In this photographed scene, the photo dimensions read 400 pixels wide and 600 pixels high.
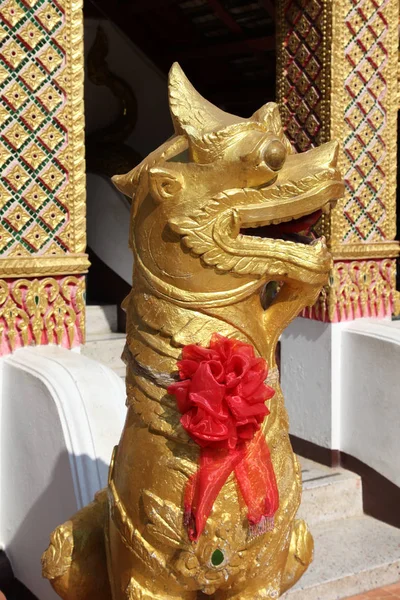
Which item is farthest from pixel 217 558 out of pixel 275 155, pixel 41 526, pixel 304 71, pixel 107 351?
pixel 304 71

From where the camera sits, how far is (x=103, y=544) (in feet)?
6.12

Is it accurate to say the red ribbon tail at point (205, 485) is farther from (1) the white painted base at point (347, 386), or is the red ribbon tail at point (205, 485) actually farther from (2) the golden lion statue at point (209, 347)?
(1) the white painted base at point (347, 386)

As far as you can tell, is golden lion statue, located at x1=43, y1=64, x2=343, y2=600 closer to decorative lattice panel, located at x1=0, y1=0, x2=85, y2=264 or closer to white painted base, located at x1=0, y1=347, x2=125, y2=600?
white painted base, located at x1=0, y1=347, x2=125, y2=600

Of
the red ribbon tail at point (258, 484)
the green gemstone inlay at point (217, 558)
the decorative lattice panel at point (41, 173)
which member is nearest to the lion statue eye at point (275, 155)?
the red ribbon tail at point (258, 484)

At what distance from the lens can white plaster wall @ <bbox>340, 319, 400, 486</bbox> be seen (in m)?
3.40

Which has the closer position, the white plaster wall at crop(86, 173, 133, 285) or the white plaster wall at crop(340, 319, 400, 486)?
the white plaster wall at crop(340, 319, 400, 486)

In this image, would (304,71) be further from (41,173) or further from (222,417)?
(222,417)

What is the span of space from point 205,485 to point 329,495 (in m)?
2.11

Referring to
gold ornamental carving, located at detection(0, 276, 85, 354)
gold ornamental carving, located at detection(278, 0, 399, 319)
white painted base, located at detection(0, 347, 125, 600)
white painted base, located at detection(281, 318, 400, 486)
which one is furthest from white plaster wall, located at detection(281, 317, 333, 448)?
white painted base, located at detection(0, 347, 125, 600)

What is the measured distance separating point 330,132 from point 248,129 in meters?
1.98

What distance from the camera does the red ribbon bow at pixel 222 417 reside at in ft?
4.99

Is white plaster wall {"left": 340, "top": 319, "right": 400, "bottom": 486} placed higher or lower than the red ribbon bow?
lower

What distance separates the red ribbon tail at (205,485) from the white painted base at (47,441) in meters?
0.74

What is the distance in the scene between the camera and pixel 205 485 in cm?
154
